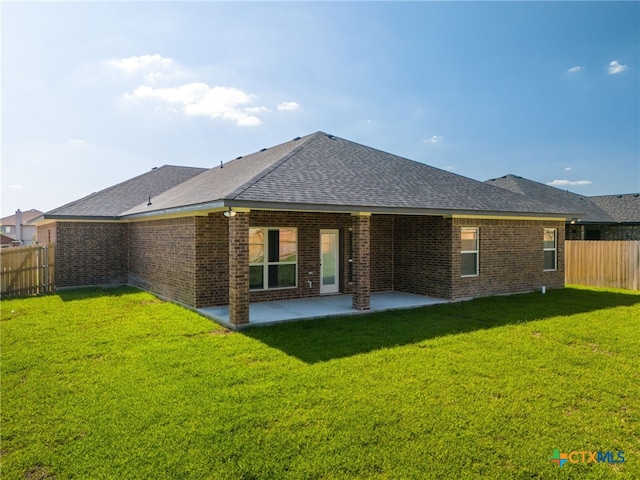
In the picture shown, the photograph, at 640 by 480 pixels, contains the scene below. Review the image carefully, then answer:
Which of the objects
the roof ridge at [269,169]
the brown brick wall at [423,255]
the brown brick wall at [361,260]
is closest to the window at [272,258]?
the roof ridge at [269,169]

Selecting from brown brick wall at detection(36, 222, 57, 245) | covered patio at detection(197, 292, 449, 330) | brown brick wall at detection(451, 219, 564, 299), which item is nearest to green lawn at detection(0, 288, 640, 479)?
covered patio at detection(197, 292, 449, 330)

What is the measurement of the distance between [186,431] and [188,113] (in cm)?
1337

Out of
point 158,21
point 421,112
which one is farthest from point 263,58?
point 421,112

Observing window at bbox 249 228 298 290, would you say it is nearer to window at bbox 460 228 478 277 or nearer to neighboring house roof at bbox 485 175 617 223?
window at bbox 460 228 478 277

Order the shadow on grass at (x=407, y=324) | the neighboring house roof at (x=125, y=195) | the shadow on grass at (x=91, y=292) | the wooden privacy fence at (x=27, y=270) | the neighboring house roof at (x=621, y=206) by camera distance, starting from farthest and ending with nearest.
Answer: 1. the neighboring house roof at (x=621, y=206)
2. the neighboring house roof at (x=125, y=195)
3. the wooden privacy fence at (x=27, y=270)
4. the shadow on grass at (x=91, y=292)
5. the shadow on grass at (x=407, y=324)

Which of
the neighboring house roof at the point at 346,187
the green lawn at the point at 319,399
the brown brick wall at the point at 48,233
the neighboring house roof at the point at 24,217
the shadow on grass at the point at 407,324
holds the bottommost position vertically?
the green lawn at the point at 319,399

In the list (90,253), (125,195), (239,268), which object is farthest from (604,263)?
(125,195)

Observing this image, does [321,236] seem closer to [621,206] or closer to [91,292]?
[91,292]

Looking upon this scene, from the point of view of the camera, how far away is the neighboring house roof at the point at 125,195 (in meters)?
16.4

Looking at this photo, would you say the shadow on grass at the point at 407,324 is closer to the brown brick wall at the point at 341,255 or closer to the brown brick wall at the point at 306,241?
the brown brick wall at the point at 341,255

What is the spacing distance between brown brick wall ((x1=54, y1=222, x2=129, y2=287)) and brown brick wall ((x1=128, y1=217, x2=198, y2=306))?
788mm

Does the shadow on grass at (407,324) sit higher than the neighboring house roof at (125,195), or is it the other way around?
the neighboring house roof at (125,195)

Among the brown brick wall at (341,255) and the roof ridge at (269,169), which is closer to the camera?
the roof ridge at (269,169)

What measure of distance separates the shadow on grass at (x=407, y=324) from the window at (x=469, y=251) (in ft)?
3.16
